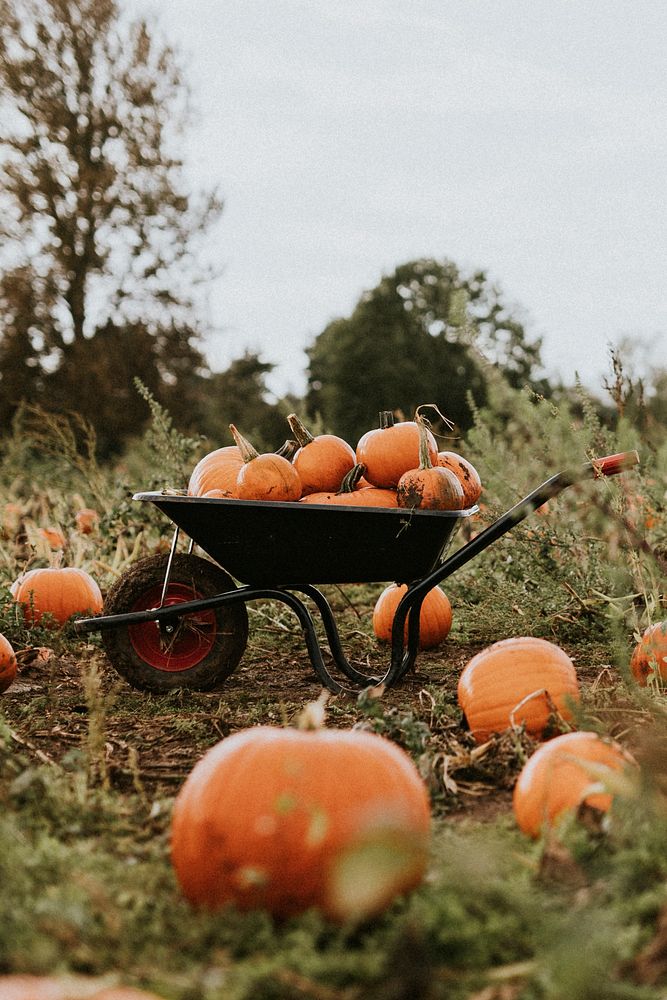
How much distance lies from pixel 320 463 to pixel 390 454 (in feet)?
0.84

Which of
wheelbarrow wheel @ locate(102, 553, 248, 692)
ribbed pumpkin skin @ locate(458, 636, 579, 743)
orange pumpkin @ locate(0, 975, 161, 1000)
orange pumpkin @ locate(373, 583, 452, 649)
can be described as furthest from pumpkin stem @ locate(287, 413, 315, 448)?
orange pumpkin @ locate(0, 975, 161, 1000)

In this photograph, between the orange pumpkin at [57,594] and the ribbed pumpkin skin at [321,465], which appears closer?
the ribbed pumpkin skin at [321,465]

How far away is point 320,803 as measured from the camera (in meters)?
1.35

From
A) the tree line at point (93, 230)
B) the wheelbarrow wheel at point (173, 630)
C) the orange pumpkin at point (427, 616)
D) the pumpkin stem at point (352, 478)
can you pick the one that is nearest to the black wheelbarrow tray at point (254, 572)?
the wheelbarrow wheel at point (173, 630)

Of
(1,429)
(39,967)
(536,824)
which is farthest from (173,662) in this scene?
(1,429)

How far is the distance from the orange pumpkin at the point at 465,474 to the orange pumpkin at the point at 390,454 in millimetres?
64

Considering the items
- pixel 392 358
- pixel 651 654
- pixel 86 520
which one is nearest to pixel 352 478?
pixel 651 654

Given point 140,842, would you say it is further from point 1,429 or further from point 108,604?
point 1,429

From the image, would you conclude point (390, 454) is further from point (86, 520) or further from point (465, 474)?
point (86, 520)

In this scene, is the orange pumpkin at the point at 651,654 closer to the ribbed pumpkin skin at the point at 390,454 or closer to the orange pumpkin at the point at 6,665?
the ribbed pumpkin skin at the point at 390,454

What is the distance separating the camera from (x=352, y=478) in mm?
3027

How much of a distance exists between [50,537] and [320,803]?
4.66m

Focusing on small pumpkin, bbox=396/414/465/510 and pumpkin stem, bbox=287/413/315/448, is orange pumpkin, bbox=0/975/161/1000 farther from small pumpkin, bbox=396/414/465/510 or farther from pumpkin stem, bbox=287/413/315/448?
pumpkin stem, bbox=287/413/315/448

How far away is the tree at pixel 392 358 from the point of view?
26.4 metres
